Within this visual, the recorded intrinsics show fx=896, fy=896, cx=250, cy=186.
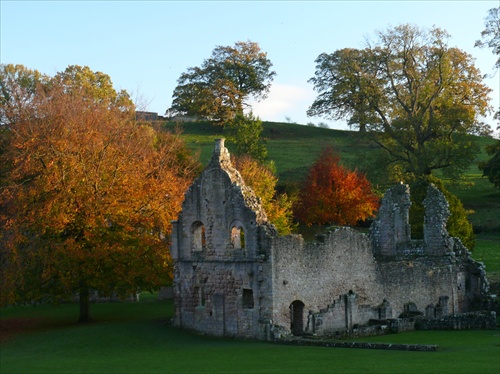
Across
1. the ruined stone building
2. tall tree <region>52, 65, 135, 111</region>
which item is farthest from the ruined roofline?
tall tree <region>52, 65, 135, 111</region>

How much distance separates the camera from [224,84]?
297 ft

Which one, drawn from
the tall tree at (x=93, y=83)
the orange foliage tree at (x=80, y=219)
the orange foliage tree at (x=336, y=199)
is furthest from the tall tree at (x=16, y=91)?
the orange foliage tree at (x=336, y=199)

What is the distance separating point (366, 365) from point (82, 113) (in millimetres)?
27916

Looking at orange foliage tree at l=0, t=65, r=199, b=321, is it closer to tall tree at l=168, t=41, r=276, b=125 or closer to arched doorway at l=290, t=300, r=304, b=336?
arched doorway at l=290, t=300, r=304, b=336

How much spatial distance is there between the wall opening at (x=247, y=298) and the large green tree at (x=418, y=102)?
32712mm

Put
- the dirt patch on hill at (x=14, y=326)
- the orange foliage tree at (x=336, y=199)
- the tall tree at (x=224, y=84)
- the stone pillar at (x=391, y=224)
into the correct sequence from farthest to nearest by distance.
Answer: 1. the tall tree at (x=224, y=84)
2. the orange foliage tree at (x=336, y=199)
3. the stone pillar at (x=391, y=224)
4. the dirt patch on hill at (x=14, y=326)

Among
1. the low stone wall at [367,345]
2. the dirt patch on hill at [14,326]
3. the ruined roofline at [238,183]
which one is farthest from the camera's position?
the dirt patch on hill at [14,326]

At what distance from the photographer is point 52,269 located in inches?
1420

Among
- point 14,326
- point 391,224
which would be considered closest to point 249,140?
point 391,224

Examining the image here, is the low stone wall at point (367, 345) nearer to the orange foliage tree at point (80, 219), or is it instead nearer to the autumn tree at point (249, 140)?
the orange foliage tree at point (80, 219)

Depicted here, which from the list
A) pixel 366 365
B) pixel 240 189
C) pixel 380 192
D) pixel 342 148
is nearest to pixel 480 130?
pixel 380 192

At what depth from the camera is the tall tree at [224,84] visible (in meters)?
90.4

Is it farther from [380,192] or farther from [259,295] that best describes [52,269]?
[380,192]

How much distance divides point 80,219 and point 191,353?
1177 cm
